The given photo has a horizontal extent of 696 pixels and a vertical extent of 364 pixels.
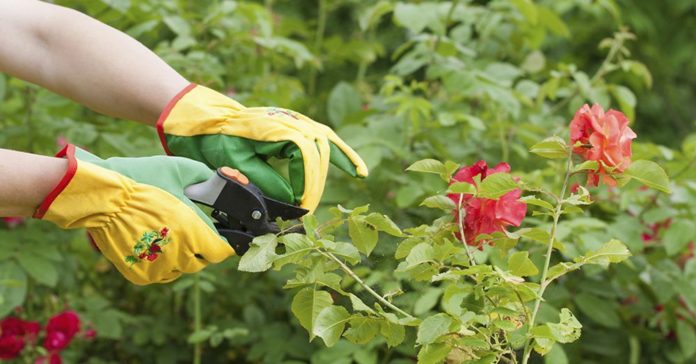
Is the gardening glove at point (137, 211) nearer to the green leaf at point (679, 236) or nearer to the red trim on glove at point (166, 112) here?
the red trim on glove at point (166, 112)

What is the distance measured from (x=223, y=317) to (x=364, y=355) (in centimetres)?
71

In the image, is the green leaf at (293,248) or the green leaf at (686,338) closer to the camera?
the green leaf at (293,248)

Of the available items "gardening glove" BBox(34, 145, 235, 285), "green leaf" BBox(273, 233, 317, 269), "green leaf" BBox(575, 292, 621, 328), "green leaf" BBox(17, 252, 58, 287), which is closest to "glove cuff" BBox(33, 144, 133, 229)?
"gardening glove" BBox(34, 145, 235, 285)

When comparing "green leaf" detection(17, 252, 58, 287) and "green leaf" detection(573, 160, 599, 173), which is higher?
"green leaf" detection(573, 160, 599, 173)

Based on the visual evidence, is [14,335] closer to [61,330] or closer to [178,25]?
[61,330]

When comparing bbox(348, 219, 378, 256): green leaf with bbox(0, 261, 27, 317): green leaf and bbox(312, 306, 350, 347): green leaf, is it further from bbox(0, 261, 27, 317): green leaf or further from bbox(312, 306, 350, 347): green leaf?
bbox(0, 261, 27, 317): green leaf

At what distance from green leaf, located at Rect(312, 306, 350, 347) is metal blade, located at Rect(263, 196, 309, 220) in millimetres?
146

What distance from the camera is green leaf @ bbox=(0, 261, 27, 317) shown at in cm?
208

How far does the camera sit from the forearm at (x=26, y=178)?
49.2 inches

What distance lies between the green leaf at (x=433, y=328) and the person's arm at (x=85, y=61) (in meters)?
0.55

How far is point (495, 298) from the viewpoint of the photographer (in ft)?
4.41

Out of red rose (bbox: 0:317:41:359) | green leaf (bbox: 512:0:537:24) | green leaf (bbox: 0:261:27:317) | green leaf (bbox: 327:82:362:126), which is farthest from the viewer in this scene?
green leaf (bbox: 327:82:362:126)

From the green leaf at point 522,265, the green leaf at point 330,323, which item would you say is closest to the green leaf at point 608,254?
the green leaf at point 522,265

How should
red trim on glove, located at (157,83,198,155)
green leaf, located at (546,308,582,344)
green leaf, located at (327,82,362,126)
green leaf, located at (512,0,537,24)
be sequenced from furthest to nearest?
1. green leaf, located at (327,82,362,126)
2. green leaf, located at (512,0,537,24)
3. red trim on glove, located at (157,83,198,155)
4. green leaf, located at (546,308,582,344)
